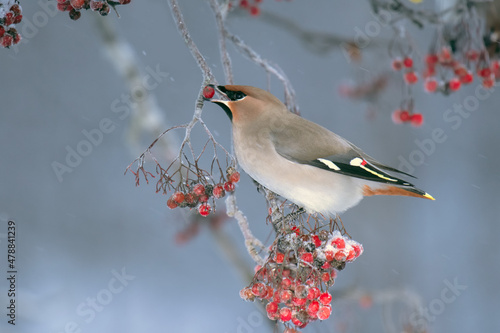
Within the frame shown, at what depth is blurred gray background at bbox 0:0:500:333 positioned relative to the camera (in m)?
3.18

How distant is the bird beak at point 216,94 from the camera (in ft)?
4.75

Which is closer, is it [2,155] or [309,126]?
[309,126]

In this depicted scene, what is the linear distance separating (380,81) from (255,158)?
1.46 meters

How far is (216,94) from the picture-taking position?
5.05ft

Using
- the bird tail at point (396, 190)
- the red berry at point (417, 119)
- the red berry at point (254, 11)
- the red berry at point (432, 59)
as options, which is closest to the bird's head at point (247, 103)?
the bird tail at point (396, 190)

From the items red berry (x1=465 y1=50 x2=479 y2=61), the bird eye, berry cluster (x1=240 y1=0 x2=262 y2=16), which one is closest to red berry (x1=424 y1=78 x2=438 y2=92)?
red berry (x1=465 y1=50 x2=479 y2=61)

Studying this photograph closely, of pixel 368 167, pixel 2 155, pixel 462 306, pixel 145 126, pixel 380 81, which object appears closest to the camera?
→ pixel 368 167

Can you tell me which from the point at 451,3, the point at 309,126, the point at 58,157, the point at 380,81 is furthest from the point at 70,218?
the point at 451,3

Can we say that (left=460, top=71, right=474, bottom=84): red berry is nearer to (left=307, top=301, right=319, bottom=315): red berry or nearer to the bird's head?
the bird's head

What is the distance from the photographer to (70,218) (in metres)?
3.55

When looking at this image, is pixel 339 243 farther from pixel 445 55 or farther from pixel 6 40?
pixel 445 55

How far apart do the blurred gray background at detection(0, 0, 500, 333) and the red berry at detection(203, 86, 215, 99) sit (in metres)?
1.25

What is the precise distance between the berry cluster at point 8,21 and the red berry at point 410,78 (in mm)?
1530

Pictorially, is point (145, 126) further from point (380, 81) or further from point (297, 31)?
point (380, 81)
